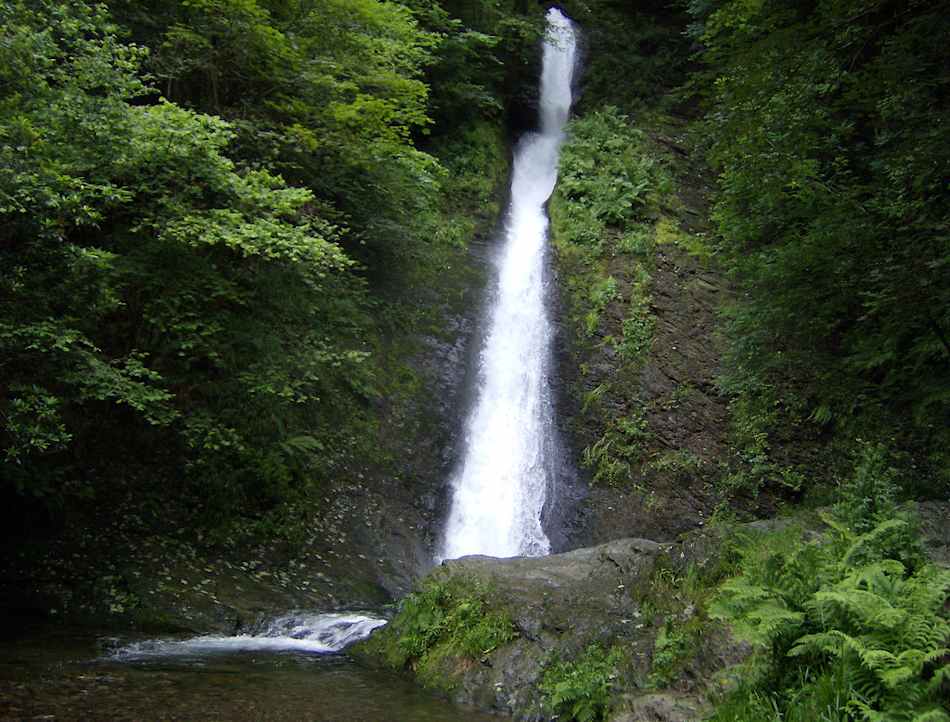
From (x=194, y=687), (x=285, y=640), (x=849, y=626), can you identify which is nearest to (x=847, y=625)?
(x=849, y=626)

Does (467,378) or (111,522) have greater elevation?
(467,378)

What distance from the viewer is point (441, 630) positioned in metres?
7.56

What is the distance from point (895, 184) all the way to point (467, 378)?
868cm

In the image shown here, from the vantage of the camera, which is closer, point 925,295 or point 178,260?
point 925,295

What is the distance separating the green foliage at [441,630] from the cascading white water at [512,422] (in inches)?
172

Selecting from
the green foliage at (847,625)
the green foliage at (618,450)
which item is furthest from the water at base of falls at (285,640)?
the green foliage at (618,450)

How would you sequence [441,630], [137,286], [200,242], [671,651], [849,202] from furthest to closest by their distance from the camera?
[137,286] < [200,242] < [849,202] < [441,630] < [671,651]

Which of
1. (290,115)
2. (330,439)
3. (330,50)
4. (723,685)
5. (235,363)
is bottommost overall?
(723,685)

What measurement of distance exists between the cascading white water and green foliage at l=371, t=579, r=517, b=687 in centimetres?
437

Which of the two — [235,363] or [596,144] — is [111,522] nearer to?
[235,363]

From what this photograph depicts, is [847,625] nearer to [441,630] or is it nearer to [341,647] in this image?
[441,630]

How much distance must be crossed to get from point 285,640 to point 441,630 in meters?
2.02

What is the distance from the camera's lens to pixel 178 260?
372 inches

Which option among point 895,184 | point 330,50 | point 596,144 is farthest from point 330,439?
point 596,144
